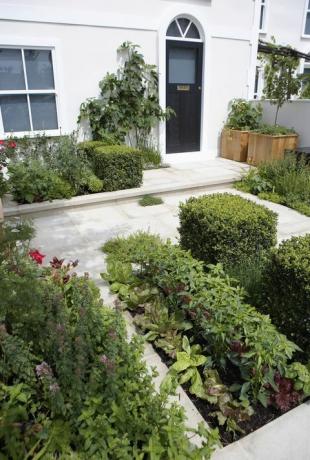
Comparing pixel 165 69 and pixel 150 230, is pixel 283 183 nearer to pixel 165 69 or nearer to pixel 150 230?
pixel 150 230

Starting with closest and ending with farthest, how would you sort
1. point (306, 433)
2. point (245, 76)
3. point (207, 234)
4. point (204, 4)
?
point (306, 433)
point (207, 234)
point (204, 4)
point (245, 76)

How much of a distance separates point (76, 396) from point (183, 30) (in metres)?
7.30

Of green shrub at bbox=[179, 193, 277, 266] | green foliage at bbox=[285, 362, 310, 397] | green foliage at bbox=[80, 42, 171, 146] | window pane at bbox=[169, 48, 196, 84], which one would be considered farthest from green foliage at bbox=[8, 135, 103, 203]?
green foliage at bbox=[285, 362, 310, 397]

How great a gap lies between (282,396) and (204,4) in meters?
7.46

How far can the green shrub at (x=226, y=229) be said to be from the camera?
2.79m

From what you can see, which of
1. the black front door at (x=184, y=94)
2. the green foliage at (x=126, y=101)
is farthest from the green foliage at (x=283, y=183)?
the green foliage at (x=126, y=101)

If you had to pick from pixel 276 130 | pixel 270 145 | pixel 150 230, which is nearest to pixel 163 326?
pixel 150 230

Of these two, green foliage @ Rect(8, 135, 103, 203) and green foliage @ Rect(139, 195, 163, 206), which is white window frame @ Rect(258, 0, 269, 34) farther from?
green foliage @ Rect(139, 195, 163, 206)

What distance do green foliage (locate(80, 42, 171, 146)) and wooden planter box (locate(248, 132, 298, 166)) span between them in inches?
85.7

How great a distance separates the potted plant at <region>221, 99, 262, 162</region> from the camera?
7.46 metres

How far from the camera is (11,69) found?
5.58 meters

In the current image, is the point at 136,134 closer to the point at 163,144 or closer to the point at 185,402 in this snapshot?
the point at 163,144

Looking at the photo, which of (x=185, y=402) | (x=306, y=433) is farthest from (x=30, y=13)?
(x=306, y=433)

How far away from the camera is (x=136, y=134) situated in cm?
693
